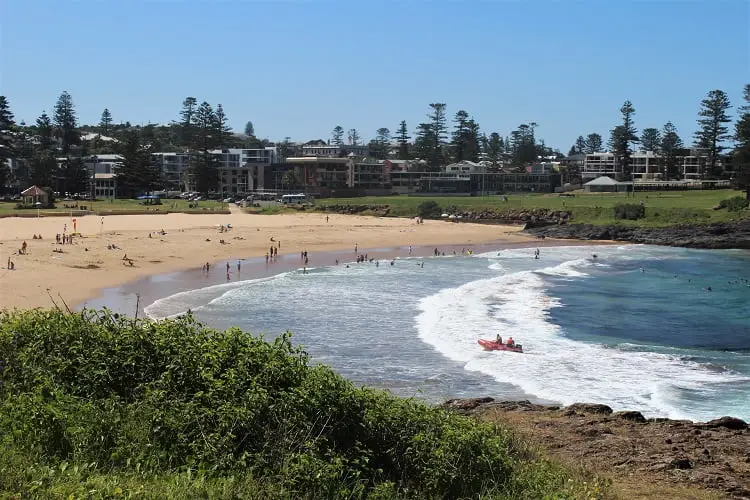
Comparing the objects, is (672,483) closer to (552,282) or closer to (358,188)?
(552,282)

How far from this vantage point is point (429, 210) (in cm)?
9244

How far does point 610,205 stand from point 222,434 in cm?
8512

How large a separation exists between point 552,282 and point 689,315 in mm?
10352

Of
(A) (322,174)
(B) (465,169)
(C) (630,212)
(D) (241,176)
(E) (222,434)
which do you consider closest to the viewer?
(E) (222,434)

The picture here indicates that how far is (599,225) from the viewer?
77.0 m

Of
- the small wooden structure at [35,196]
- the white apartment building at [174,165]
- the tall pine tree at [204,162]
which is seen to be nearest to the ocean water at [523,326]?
the small wooden structure at [35,196]

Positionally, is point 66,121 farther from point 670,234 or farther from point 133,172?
point 670,234

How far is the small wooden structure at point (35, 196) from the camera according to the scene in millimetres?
74438

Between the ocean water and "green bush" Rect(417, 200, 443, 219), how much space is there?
140 ft

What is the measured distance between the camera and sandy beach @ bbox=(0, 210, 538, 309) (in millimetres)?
33688

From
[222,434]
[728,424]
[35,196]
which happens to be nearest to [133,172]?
[35,196]

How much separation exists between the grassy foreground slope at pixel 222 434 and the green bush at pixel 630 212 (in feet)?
236

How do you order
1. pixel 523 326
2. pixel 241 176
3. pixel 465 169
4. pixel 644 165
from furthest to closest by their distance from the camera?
1. pixel 644 165
2. pixel 465 169
3. pixel 241 176
4. pixel 523 326

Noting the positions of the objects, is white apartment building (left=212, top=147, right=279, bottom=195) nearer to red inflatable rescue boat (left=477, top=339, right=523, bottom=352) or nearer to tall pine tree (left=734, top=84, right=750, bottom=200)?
tall pine tree (left=734, top=84, right=750, bottom=200)
